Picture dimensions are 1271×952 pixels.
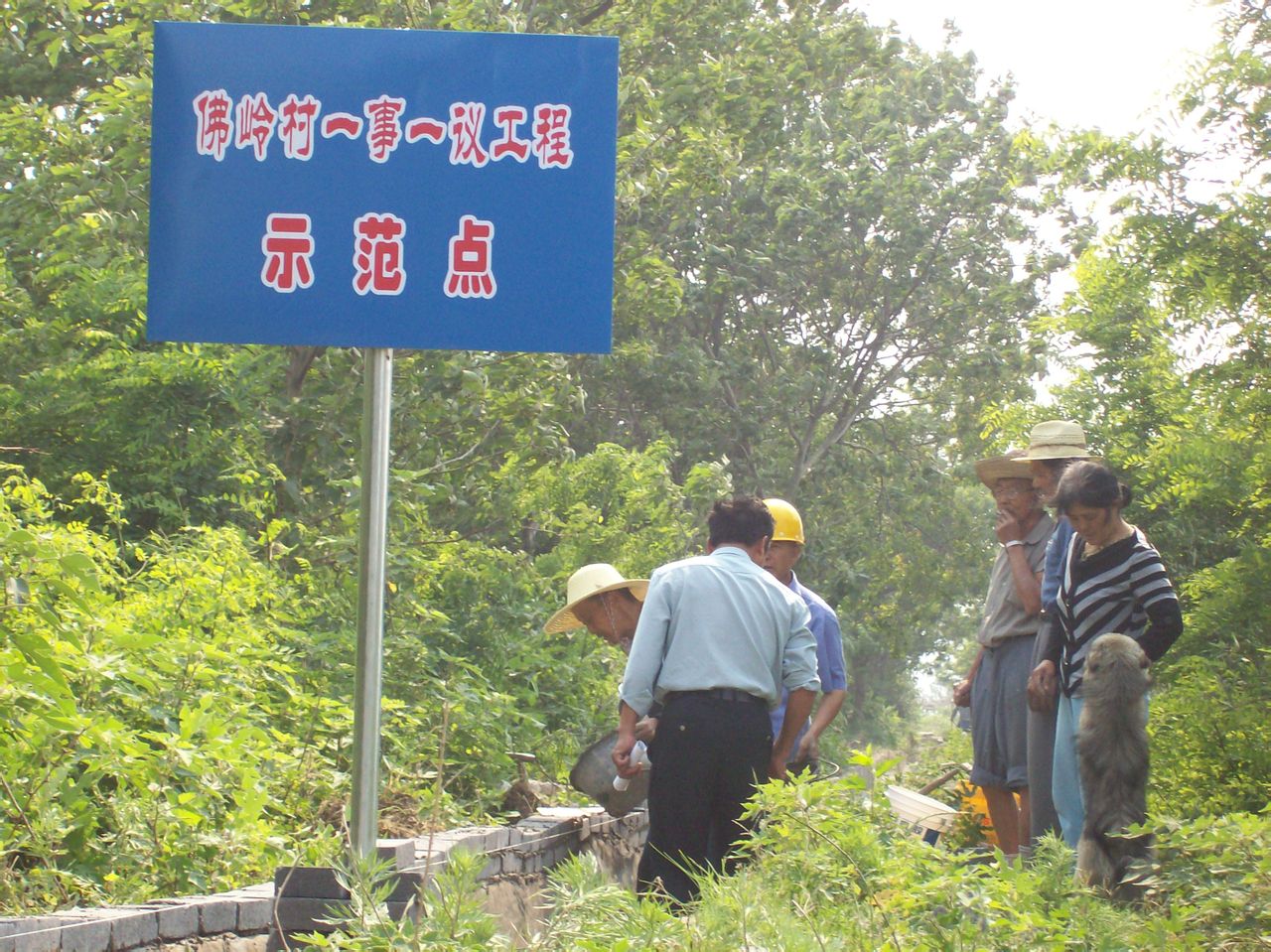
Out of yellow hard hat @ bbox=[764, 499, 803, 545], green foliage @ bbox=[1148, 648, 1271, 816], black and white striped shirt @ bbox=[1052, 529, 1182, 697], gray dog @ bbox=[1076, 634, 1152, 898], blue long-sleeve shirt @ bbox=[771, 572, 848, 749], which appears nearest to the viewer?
gray dog @ bbox=[1076, 634, 1152, 898]

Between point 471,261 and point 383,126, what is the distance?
39 cm

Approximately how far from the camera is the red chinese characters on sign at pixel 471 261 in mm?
3678

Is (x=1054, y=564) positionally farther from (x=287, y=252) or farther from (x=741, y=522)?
(x=287, y=252)

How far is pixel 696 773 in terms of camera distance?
4805 millimetres

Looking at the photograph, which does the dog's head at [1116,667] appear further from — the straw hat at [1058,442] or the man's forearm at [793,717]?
the straw hat at [1058,442]

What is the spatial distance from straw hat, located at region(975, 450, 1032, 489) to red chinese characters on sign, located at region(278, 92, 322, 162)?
10.8 feet

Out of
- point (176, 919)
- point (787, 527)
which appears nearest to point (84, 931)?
point (176, 919)

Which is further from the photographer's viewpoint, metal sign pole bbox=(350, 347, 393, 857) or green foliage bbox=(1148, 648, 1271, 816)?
green foliage bbox=(1148, 648, 1271, 816)

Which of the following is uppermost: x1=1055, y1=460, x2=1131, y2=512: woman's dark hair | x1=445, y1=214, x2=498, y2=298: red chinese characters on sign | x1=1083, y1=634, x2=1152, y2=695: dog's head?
x1=445, y1=214, x2=498, y2=298: red chinese characters on sign

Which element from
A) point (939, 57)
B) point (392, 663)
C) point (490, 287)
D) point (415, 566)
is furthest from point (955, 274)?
point (490, 287)

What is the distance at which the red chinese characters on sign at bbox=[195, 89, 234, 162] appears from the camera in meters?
3.69

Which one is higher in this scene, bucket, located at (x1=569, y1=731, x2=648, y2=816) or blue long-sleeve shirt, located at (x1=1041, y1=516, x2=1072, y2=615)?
blue long-sleeve shirt, located at (x1=1041, y1=516, x2=1072, y2=615)

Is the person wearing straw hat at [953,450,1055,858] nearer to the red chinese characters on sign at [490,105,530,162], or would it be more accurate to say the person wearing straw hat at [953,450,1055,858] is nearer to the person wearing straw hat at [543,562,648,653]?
the person wearing straw hat at [543,562,648,653]

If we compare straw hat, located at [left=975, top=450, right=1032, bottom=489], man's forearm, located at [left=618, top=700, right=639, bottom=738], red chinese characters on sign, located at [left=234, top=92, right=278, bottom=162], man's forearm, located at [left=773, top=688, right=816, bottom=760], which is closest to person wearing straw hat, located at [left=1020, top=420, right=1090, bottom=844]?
straw hat, located at [left=975, top=450, right=1032, bottom=489]
